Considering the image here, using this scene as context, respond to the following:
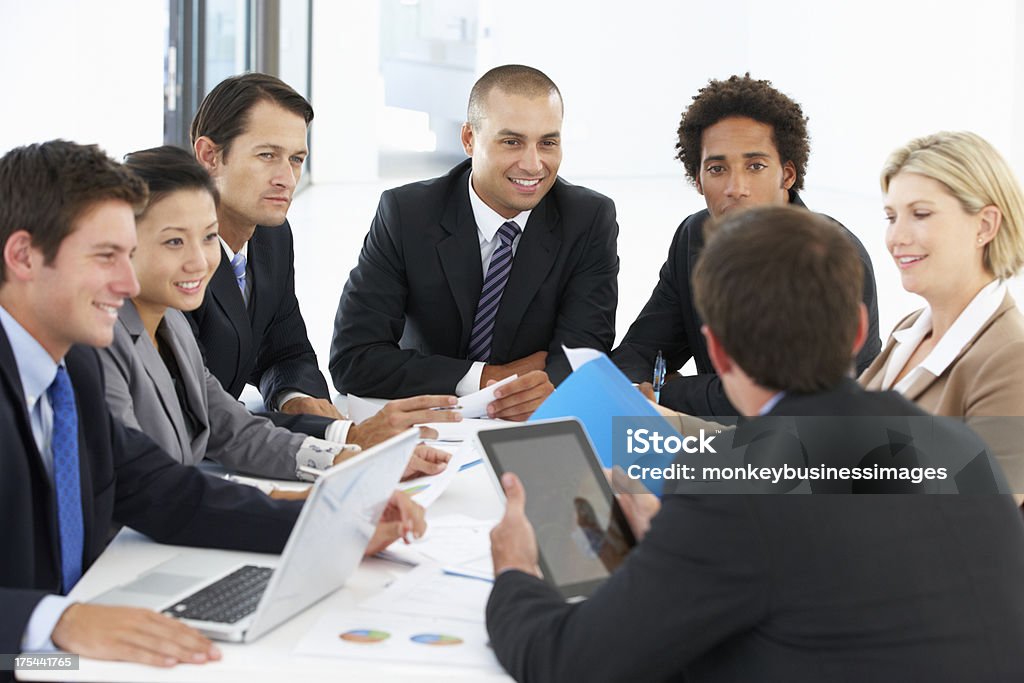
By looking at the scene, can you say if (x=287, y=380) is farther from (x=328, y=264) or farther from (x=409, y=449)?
(x=328, y=264)

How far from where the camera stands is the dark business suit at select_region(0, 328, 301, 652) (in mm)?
1747

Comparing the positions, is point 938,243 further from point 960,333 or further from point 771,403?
point 771,403

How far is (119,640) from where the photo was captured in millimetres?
1542

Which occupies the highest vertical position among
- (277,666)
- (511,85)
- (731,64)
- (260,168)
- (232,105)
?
(731,64)

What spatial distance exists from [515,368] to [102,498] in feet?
5.32

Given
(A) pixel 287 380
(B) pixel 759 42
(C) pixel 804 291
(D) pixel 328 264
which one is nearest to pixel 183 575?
(C) pixel 804 291

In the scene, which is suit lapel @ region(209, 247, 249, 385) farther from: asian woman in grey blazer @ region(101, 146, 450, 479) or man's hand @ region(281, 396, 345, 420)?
asian woman in grey blazer @ region(101, 146, 450, 479)

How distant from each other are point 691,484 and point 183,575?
2.77ft

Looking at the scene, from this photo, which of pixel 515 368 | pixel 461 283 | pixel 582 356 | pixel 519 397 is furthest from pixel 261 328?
pixel 582 356

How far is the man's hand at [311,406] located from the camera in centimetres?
317

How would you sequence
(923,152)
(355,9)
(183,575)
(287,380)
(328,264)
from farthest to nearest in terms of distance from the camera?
(355,9) → (328,264) → (287,380) → (923,152) → (183,575)

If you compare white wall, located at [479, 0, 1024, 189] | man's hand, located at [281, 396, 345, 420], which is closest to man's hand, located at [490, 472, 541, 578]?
man's hand, located at [281, 396, 345, 420]

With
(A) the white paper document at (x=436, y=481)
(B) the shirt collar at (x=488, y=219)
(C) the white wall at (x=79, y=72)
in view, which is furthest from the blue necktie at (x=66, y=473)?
(C) the white wall at (x=79, y=72)

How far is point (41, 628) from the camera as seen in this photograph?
1.57 m
